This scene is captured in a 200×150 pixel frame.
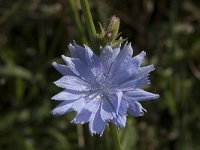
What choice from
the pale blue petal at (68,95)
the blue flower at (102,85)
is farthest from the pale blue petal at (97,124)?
the pale blue petal at (68,95)

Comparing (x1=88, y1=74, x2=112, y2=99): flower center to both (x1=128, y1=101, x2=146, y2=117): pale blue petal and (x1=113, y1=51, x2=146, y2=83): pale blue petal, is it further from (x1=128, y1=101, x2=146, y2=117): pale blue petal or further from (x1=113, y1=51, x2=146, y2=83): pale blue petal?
(x1=128, y1=101, x2=146, y2=117): pale blue petal

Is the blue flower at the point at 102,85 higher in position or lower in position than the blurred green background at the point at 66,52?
lower

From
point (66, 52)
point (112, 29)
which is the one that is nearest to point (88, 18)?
point (112, 29)

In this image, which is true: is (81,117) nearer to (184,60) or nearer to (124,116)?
(124,116)

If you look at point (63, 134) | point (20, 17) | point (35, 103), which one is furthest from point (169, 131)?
point (20, 17)

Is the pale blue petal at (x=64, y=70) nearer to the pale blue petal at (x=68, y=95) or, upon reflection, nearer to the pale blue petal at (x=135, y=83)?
the pale blue petal at (x=68, y=95)
